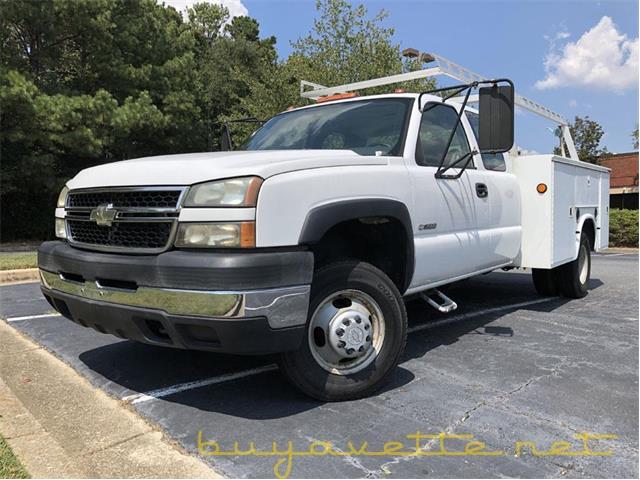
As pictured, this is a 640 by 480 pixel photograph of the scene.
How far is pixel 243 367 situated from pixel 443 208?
6.37 ft

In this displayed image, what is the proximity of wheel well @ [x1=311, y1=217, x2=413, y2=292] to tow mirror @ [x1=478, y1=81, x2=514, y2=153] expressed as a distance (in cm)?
92

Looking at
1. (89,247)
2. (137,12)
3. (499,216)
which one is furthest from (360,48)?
(89,247)

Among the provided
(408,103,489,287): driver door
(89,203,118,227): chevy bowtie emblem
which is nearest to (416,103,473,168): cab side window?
(408,103,489,287): driver door

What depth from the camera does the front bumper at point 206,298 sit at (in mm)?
2645

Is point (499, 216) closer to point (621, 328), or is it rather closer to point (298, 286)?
point (621, 328)

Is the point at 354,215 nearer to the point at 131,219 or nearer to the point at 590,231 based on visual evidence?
the point at 131,219

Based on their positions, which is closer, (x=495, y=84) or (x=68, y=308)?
(x=68, y=308)

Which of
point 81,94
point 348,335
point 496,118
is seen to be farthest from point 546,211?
point 81,94

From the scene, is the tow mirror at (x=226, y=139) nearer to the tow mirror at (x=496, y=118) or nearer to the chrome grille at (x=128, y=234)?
the chrome grille at (x=128, y=234)

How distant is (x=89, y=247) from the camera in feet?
10.7

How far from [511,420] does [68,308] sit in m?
2.77

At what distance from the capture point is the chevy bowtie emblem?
307 centimetres

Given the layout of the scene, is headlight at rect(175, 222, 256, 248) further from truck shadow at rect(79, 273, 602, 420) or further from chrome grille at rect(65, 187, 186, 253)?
truck shadow at rect(79, 273, 602, 420)

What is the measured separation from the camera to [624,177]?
2717 centimetres
